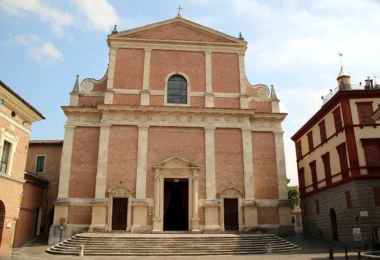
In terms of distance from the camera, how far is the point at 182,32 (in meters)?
29.0

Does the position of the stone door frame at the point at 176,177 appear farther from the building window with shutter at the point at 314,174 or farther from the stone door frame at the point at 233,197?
the building window with shutter at the point at 314,174

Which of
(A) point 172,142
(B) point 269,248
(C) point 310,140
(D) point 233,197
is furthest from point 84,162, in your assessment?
(C) point 310,140

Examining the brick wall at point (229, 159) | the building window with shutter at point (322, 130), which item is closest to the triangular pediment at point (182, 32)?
the brick wall at point (229, 159)

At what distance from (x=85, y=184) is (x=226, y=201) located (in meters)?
10.2

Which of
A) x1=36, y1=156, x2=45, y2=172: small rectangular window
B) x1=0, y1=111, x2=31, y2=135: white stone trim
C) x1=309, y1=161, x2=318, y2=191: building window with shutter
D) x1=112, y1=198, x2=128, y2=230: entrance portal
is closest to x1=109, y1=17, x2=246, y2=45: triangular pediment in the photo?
x1=309, y1=161, x2=318, y2=191: building window with shutter

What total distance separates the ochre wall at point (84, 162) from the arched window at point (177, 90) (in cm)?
622

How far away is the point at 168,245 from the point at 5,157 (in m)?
10.1

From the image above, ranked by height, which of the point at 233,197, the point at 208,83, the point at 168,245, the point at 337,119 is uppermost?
the point at 208,83

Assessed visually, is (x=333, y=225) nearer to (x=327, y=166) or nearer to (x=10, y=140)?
(x=327, y=166)

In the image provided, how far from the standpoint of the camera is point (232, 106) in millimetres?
27344

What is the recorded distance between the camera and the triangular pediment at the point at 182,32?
2859 centimetres

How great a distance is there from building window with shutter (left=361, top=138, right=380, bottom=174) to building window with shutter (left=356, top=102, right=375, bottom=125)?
4.30 feet

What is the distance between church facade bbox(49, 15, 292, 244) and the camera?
2434cm

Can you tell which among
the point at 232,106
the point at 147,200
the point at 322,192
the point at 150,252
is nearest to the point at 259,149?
the point at 232,106
